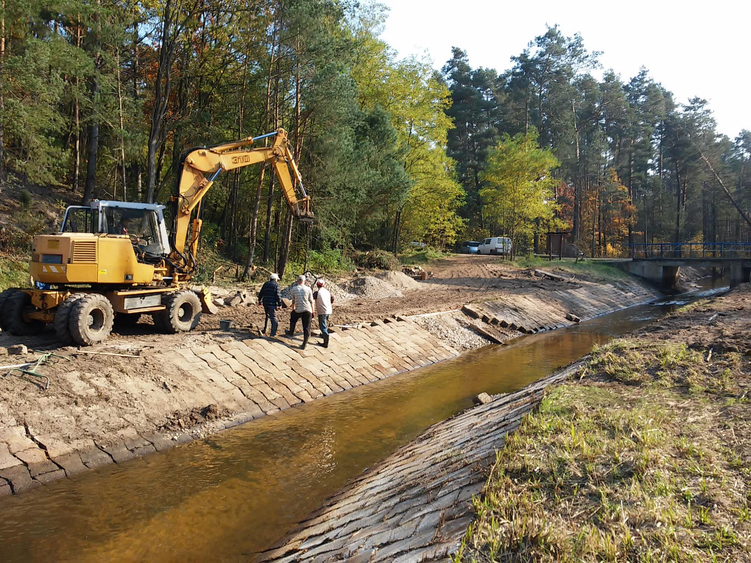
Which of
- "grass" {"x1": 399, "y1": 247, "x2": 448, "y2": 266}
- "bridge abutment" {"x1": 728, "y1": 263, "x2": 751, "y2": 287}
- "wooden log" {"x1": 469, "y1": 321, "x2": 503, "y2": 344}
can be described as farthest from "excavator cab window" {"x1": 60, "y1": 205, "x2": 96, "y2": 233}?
"bridge abutment" {"x1": 728, "y1": 263, "x2": 751, "y2": 287}

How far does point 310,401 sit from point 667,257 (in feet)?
121

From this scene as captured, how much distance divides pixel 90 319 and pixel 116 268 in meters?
1.37

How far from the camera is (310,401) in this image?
11484mm

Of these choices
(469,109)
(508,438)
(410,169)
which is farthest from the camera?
(469,109)

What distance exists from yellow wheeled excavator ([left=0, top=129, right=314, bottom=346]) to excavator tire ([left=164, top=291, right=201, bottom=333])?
0.02 metres

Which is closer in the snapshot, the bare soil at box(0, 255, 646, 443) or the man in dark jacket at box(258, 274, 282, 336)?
the bare soil at box(0, 255, 646, 443)

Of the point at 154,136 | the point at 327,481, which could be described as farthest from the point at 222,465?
the point at 154,136

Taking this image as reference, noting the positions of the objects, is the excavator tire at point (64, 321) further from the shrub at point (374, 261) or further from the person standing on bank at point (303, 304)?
the shrub at point (374, 261)

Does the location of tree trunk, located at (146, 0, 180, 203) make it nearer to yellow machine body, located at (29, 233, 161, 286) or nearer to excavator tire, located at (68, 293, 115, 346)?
yellow machine body, located at (29, 233, 161, 286)

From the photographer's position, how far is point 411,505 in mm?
5117

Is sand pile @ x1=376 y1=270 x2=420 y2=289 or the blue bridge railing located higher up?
the blue bridge railing

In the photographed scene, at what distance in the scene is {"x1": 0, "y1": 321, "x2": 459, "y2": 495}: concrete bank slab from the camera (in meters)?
7.66

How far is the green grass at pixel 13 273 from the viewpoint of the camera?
16292 millimetres

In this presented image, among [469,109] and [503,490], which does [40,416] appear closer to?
[503,490]
